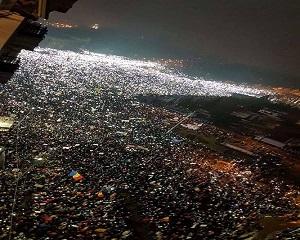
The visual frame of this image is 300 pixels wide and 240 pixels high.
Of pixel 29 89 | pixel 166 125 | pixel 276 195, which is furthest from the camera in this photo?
pixel 29 89

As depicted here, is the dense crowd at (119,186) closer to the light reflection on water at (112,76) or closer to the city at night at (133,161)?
the city at night at (133,161)

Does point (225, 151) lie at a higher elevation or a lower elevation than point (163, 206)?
lower

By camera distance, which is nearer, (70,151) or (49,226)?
(49,226)

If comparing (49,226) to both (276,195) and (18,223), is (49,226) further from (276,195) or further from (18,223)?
(276,195)

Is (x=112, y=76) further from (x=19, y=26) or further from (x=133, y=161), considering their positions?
(x=19, y=26)

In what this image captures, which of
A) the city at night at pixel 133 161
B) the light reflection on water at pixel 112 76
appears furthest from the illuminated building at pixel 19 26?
the light reflection on water at pixel 112 76

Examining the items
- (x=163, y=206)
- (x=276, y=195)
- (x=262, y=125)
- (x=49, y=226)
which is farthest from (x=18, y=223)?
(x=262, y=125)
